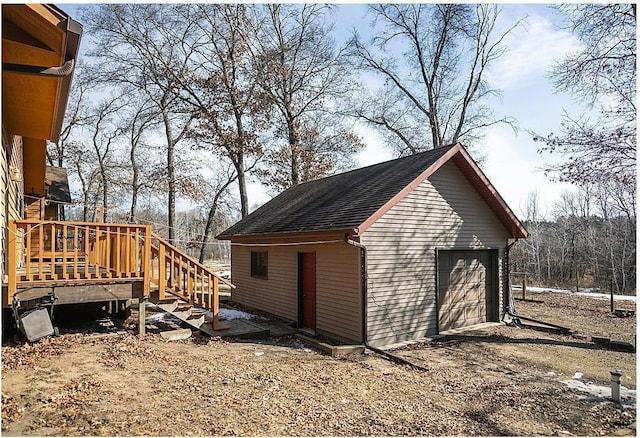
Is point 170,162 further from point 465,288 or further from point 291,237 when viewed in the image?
point 465,288

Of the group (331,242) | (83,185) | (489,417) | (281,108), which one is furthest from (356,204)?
(83,185)

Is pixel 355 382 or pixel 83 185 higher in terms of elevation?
pixel 83 185

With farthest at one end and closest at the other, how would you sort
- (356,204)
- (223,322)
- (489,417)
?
(223,322)
(356,204)
(489,417)

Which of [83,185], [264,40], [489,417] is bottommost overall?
[489,417]

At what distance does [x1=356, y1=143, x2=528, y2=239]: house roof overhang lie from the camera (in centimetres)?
898

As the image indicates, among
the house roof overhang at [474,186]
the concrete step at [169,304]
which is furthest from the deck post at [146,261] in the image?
the house roof overhang at [474,186]

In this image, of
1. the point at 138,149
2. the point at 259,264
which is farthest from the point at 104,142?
the point at 259,264

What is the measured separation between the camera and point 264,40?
80.5ft

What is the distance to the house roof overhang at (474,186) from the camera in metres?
8.98

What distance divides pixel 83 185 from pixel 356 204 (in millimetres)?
26124

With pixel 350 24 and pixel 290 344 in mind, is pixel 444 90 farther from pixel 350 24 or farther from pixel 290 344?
pixel 290 344

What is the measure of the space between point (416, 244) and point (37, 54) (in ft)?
26.3

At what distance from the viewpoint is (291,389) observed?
6.20 m

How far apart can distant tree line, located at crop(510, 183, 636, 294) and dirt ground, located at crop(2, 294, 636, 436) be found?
50.6ft
